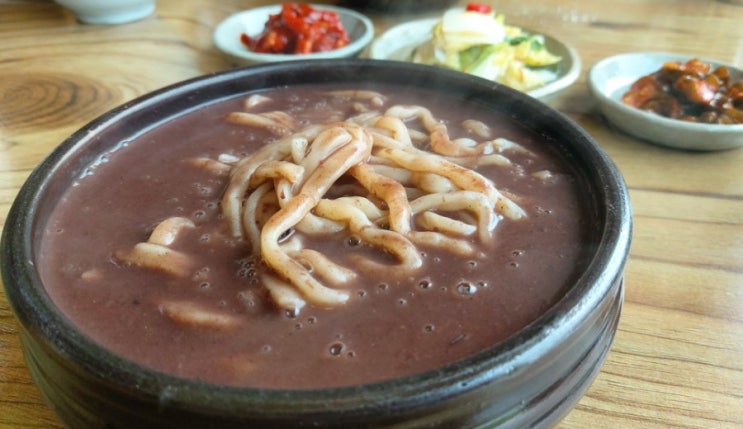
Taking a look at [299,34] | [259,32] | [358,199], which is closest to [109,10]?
[259,32]

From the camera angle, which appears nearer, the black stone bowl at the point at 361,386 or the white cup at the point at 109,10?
the black stone bowl at the point at 361,386

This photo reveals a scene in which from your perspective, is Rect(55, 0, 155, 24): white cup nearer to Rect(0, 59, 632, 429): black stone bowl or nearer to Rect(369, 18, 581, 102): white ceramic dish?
Rect(369, 18, 581, 102): white ceramic dish

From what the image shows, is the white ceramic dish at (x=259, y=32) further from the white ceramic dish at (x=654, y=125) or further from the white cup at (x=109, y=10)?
the white ceramic dish at (x=654, y=125)

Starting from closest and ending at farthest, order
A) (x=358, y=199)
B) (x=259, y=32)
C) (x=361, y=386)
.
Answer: (x=361, y=386) < (x=358, y=199) < (x=259, y=32)

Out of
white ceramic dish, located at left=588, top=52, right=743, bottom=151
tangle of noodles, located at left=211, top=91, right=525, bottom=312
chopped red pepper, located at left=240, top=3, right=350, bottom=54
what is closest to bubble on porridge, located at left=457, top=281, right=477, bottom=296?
tangle of noodles, located at left=211, top=91, right=525, bottom=312

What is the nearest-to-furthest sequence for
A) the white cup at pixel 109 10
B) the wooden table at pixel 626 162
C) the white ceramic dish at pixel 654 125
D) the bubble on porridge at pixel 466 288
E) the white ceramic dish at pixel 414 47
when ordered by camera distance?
the bubble on porridge at pixel 466 288
the wooden table at pixel 626 162
the white ceramic dish at pixel 654 125
the white ceramic dish at pixel 414 47
the white cup at pixel 109 10

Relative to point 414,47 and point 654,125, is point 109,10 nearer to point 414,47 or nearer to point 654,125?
point 414,47

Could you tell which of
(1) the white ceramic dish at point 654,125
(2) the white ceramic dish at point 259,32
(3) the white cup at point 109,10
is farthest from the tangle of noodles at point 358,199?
(3) the white cup at point 109,10
